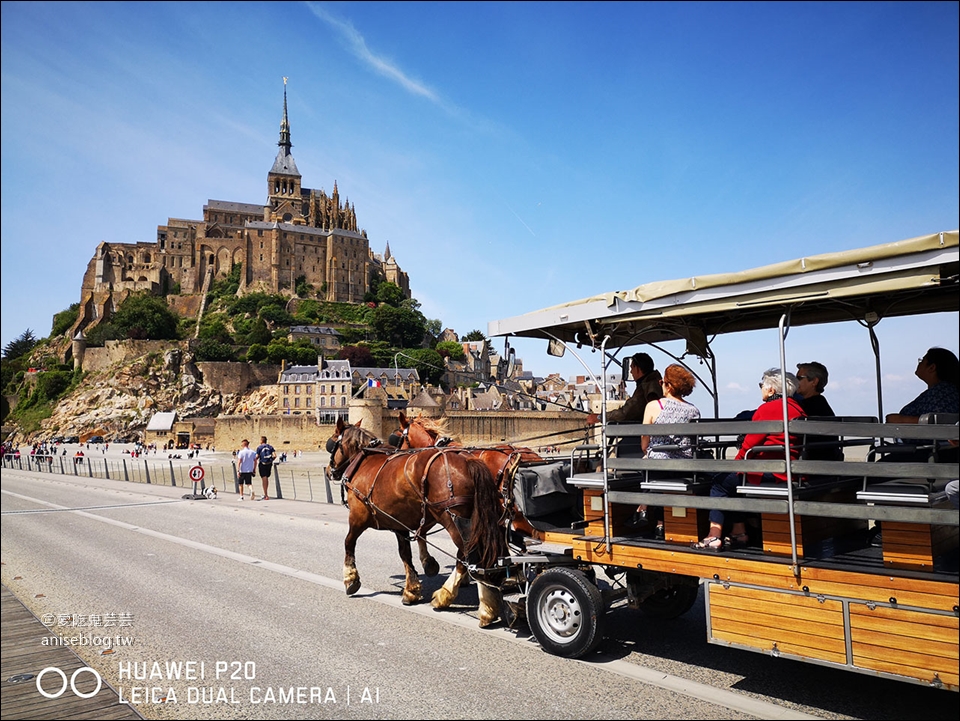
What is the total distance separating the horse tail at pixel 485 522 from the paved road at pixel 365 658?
766 mm

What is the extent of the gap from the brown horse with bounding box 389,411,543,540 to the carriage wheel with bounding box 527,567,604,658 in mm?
616

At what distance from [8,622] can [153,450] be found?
7214cm

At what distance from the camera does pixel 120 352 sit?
348 feet

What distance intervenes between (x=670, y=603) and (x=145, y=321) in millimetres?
119288

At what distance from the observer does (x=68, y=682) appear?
5527mm

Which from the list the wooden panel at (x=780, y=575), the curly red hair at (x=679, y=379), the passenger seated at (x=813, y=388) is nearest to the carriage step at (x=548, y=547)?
the wooden panel at (x=780, y=575)

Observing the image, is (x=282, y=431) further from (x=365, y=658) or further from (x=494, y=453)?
(x=365, y=658)

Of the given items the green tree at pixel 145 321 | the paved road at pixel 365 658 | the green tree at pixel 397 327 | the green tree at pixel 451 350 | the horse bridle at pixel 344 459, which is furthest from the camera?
the green tree at pixel 451 350

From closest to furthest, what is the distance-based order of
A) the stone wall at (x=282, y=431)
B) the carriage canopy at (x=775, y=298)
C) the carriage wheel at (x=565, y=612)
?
the carriage canopy at (x=775, y=298), the carriage wheel at (x=565, y=612), the stone wall at (x=282, y=431)

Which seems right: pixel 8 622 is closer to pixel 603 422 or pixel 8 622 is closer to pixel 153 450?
pixel 603 422

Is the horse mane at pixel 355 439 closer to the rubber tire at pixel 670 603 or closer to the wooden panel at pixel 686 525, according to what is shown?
the rubber tire at pixel 670 603

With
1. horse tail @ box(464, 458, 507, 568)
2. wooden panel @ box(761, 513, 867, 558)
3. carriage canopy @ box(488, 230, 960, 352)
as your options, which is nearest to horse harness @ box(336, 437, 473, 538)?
horse tail @ box(464, 458, 507, 568)

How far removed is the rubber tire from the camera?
714 centimetres

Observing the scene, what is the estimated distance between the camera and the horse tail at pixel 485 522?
23.5 feet
